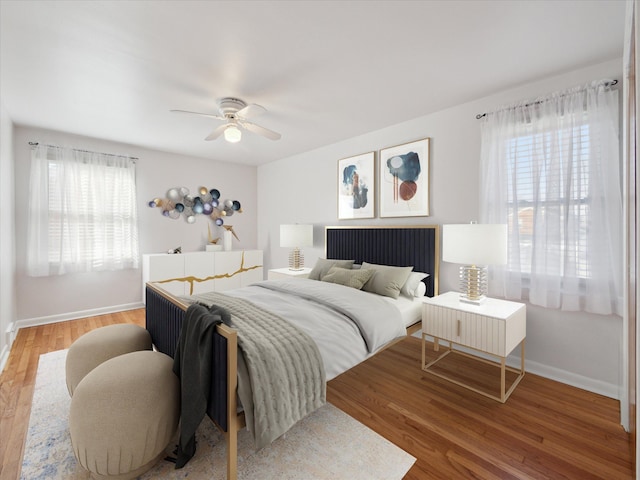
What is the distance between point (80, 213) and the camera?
Answer: 408 centimetres

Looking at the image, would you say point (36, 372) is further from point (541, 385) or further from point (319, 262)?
point (541, 385)

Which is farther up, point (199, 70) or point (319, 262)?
point (199, 70)

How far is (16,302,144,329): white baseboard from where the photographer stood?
381 cm

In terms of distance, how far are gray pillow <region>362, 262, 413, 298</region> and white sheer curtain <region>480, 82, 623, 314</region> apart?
0.85m

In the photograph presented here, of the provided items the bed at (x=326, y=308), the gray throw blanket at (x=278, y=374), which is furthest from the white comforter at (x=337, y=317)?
the gray throw blanket at (x=278, y=374)

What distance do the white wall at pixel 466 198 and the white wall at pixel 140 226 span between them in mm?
1439

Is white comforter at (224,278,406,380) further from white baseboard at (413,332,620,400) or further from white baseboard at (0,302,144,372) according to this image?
white baseboard at (0,302,144,372)

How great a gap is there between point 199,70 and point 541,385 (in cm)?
384

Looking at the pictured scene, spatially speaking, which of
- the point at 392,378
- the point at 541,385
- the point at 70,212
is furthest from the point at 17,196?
the point at 541,385

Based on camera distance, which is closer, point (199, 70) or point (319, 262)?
point (199, 70)

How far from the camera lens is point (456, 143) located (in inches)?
120

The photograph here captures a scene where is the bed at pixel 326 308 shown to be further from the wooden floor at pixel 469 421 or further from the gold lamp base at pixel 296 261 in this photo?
the gold lamp base at pixel 296 261

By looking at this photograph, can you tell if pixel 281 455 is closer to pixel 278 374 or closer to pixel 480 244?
pixel 278 374

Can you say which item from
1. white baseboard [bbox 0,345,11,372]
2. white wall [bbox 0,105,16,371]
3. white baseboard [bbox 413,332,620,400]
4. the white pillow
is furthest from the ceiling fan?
white baseboard [bbox 413,332,620,400]
